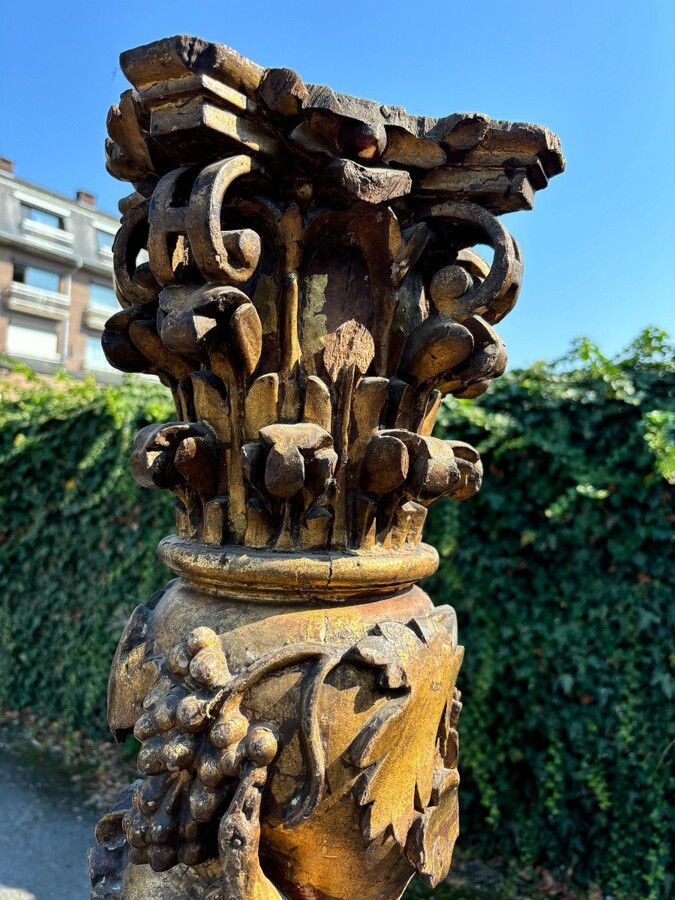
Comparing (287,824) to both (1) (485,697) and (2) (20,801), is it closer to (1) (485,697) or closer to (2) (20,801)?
(1) (485,697)

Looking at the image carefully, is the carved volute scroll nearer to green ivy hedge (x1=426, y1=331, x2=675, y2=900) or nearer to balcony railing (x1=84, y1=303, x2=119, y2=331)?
green ivy hedge (x1=426, y1=331, x2=675, y2=900)

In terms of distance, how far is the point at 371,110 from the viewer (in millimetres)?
1376

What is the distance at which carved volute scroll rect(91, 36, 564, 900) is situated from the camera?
4.18 ft

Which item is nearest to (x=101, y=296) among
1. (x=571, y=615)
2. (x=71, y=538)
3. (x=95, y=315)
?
(x=95, y=315)

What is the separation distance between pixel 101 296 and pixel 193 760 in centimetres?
2358

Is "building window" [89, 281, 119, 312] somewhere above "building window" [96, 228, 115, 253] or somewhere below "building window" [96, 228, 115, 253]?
below

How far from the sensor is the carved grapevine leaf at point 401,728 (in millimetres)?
1273

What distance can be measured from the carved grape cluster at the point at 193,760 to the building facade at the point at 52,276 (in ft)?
60.7

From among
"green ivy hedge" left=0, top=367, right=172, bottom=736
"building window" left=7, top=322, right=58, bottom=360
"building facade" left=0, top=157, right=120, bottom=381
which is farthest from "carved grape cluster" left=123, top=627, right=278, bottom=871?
"building window" left=7, top=322, right=58, bottom=360

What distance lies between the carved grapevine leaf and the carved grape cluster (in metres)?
0.20

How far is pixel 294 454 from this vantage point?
4.29 feet

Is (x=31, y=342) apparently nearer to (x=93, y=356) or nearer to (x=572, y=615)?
(x=93, y=356)

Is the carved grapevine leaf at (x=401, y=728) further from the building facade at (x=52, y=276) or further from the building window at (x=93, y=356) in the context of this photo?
the building window at (x=93, y=356)

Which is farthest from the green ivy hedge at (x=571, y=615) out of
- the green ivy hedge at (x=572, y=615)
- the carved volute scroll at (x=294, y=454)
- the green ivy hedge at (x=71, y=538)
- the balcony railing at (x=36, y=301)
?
the balcony railing at (x=36, y=301)
